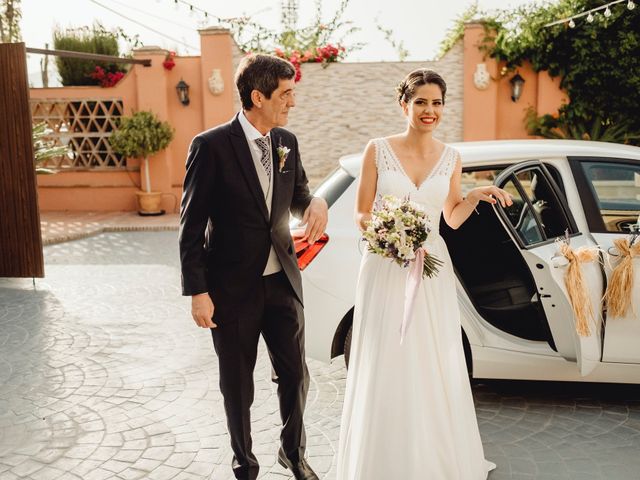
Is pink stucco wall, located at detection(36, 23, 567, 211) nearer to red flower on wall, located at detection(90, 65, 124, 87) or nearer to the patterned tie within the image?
red flower on wall, located at detection(90, 65, 124, 87)

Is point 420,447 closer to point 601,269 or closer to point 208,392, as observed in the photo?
point 601,269

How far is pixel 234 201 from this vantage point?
9.83 ft

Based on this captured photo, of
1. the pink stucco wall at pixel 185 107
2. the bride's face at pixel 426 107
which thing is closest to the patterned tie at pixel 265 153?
the bride's face at pixel 426 107

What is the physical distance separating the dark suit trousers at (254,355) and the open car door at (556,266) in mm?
1542

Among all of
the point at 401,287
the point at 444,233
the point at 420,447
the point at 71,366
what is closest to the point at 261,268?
the point at 401,287

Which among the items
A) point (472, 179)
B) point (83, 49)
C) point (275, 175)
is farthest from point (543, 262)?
point (83, 49)

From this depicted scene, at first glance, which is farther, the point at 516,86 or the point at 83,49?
the point at 83,49

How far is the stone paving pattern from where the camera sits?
144 inches

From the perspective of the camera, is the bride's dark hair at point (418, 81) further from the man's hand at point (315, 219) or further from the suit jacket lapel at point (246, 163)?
the suit jacket lapel at point (246, 163)

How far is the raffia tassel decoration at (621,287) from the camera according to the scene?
3.79 meters

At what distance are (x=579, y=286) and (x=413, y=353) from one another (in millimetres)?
1166

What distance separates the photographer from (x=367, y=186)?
11.7 ft

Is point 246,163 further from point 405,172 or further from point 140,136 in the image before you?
point 140,136

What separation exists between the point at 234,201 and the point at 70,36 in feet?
51.6
